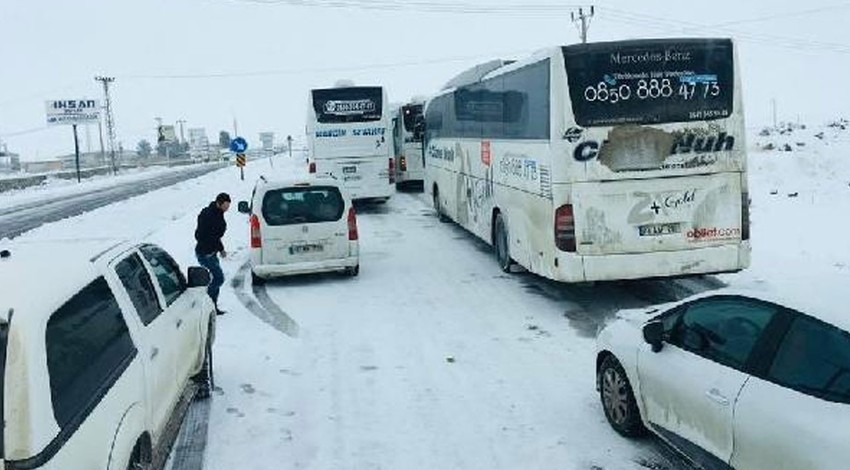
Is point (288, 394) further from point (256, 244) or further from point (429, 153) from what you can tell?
point (429, 153)

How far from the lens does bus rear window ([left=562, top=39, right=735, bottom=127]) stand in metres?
9.64

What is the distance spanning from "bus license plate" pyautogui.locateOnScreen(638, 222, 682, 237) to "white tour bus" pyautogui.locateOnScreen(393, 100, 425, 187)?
20.1 m

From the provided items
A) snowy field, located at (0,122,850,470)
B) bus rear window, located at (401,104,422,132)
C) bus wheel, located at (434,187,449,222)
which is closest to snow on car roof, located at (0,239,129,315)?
snowy field, located at (0,122,850,470)

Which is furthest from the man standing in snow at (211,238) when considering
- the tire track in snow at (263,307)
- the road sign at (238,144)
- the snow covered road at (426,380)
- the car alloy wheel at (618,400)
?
the road sign at (238,144)

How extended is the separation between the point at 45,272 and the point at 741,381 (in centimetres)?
403

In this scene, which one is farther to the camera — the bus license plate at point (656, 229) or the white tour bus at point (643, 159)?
the bus license plate at point (656, 229)

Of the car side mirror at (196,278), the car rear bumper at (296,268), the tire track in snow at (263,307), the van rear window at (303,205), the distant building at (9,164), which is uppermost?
the distant building at (9,164)

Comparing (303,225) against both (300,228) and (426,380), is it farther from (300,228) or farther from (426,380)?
(426,380)

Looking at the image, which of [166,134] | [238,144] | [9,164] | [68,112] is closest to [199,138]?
[166,134]

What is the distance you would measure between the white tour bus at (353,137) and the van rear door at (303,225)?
1060 centimetres

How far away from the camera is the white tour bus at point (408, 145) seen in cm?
3039

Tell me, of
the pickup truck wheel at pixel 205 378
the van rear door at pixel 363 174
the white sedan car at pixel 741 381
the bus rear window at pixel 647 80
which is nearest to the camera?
the white sedan car at pixel 741 381

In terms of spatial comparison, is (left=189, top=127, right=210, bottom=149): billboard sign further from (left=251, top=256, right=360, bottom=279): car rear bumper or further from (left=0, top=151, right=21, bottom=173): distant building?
(left=251, top=256, right=360, bottom=279): car rear bumper

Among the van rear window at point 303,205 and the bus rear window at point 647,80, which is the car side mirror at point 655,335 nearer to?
the bus rear window at point 647,80
